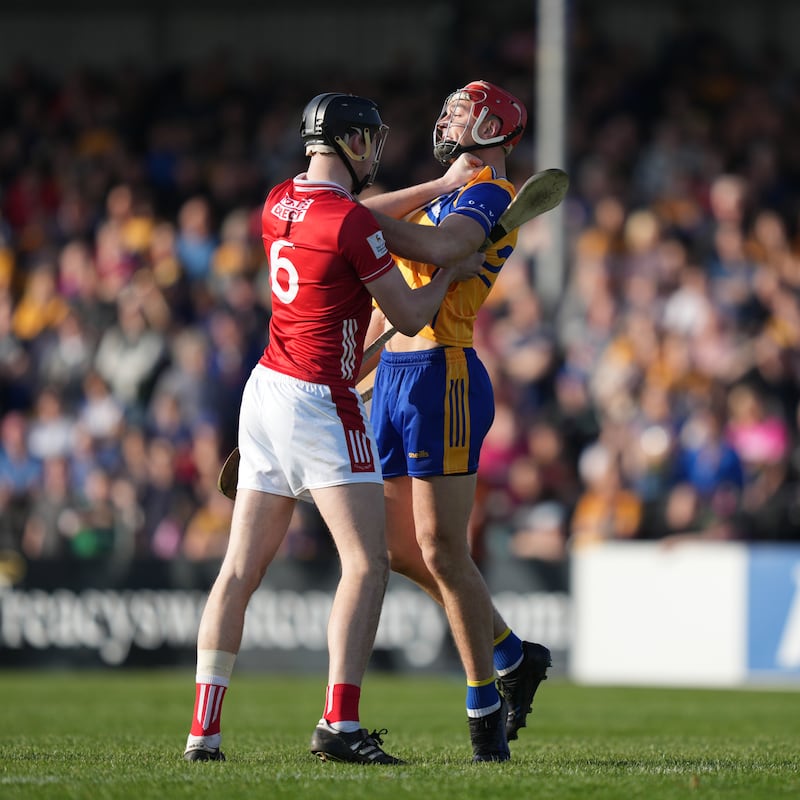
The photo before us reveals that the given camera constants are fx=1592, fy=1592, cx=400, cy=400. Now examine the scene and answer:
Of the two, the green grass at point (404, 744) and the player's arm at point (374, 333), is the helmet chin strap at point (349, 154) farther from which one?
the green grass at point (404, 744)

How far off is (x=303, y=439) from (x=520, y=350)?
919 cm

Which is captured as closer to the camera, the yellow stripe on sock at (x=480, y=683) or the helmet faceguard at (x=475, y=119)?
the yellow stripe on sock at (x=480, y=683)

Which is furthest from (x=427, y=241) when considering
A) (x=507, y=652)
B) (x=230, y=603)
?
(x=507, y=652)

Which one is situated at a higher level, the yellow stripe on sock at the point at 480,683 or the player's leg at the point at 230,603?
the player's leg at the point at 230,603

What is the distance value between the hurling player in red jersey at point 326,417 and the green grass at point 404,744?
36 centimetres

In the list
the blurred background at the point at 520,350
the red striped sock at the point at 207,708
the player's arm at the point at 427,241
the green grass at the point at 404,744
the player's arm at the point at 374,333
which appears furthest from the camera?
the blurred background at the point at 520,350

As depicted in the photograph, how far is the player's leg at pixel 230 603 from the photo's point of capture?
20.4 ft

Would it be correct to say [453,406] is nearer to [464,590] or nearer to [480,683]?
[464,590]

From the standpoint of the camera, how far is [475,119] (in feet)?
22.3

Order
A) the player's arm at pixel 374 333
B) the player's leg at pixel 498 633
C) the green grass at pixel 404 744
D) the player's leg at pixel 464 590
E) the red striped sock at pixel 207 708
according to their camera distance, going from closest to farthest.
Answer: the green grass at pixel 404 744
the red striped sock at pixel 207 708
the player's leg at pixel 464 590
the player's leg at pixel 498 633
the player's arm at pixel 374 333

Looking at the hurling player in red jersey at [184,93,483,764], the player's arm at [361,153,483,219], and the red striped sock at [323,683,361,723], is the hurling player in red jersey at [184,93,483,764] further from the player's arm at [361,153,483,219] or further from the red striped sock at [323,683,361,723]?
the player's arm at [361,153,483,219]

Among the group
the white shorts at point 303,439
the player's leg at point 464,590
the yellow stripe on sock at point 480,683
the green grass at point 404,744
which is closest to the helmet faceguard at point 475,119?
the white shorts at point 303,439

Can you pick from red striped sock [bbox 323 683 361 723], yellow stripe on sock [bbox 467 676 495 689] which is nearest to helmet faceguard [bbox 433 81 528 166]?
yellow stripe on sock [bbox 467 676 495 689]

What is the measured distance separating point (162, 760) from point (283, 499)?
46.6 inches
